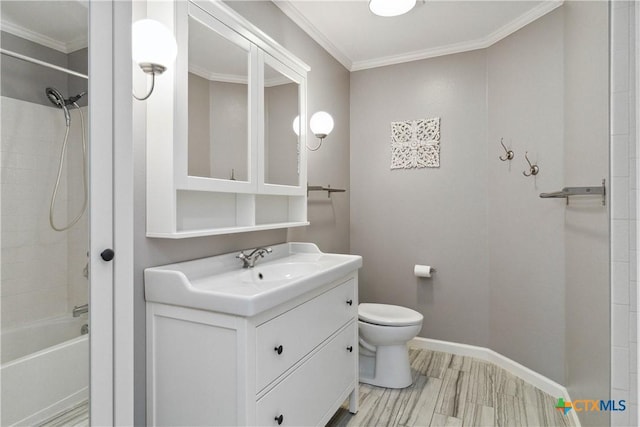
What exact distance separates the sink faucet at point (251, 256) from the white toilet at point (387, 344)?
0.91m

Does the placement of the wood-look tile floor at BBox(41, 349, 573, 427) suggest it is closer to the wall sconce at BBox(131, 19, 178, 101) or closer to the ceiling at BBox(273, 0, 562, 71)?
the wall sconce at BBox(131, 19, 178, 101)

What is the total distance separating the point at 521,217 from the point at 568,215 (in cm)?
40

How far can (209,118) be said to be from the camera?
1.61 metres

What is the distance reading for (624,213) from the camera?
4.39 feet

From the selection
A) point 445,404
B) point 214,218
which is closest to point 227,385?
point 214,218

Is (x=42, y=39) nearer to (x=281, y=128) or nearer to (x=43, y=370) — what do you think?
(x=43, y=370)

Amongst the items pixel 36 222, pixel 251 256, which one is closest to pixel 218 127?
pixel 251 256

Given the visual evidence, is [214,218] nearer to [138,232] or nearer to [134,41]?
[138,232]

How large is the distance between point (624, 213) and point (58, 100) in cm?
192

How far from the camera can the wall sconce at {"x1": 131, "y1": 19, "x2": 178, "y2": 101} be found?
47.9 inches

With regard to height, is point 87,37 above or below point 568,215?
above

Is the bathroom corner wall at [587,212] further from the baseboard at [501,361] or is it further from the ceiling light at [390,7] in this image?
the ceiling light at [390,7]

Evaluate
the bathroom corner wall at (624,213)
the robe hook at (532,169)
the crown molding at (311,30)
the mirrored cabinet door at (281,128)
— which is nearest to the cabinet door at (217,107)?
the mirrored cabinet door at (281,128)

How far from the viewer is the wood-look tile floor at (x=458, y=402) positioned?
1.98m
